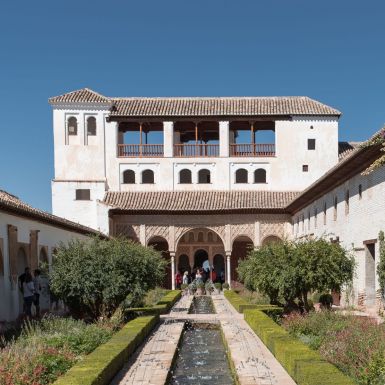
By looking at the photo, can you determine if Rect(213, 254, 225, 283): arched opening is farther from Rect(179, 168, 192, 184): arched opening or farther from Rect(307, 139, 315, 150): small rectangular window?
Rect(307, 139, 315, 150): small rectangular window

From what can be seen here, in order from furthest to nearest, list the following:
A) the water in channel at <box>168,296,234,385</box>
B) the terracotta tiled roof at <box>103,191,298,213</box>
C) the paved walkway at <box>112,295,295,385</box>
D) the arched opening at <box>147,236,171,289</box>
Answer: the arched opening at <box>147,236,171,289</box> < the terracotta tiled roof at <box>103,191,298,213</box> < the water in channel at <box>168,296,234,385</box> < the paved walkway at <box>112,295,295,385</box>

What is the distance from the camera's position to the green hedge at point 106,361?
793cm

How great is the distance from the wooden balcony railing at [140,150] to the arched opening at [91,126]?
1850 millimetres

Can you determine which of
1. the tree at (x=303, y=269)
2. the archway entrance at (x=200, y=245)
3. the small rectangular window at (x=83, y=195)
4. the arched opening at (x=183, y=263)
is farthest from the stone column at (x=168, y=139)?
the tree at (x=303, y=269)

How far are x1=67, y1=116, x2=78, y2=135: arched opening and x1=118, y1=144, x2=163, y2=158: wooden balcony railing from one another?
2918mm

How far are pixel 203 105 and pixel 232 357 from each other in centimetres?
2850

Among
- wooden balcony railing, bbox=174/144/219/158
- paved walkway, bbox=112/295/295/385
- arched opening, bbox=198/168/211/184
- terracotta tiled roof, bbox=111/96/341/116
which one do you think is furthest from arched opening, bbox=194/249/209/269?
paved walkway, bbox=112/295/295/385

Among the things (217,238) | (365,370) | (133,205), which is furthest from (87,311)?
(217,238)

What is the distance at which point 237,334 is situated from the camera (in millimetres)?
14164

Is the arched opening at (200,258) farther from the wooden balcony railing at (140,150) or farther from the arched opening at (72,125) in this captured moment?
the arched opening at (72,125)

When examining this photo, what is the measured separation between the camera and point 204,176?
128ft

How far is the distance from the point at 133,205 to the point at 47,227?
46.6ft

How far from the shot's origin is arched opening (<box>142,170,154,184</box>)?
38062mm

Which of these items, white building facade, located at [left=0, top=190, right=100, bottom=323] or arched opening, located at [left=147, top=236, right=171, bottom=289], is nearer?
white building facade, located at [left=0, top=190, right=100, bottom=323]
